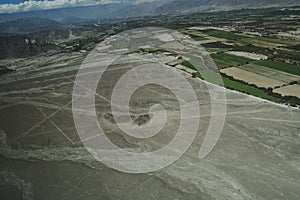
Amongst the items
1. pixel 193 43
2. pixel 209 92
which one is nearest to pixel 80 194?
pixel 209 92

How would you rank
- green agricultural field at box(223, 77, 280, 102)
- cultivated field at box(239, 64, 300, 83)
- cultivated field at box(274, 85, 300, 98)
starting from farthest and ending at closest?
cultivated field at box(239, 64, 300, 83) → green agricultural field at box(223, 77, 280, 102) → cultivated field at box(274, 85, 300, 98)

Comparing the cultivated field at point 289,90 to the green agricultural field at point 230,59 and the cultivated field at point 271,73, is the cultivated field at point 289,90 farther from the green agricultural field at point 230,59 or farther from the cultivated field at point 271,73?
the green agricultural field at point 230,59

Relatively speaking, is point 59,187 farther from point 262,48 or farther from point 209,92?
point 262,48

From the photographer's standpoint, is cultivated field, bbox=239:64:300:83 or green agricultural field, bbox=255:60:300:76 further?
green agricultural field, bbox=255:60:300:76

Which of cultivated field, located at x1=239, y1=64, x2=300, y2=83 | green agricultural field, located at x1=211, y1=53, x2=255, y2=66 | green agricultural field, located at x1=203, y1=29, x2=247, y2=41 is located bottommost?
green agricultural field, located at x1=203, y1=29, x2=247, y2=41

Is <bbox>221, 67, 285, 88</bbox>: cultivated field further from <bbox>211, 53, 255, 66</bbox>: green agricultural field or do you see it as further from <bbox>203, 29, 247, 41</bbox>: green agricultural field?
<bbox>203, 29, 247, 41</bbox>: green agricultural field

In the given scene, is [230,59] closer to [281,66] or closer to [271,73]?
[281,66]

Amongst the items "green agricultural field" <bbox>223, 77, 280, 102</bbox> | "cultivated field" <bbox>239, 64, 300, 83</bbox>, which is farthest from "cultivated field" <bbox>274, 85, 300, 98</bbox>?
"cultivated field" <bbox>239, 64, 300, 83</bbox>

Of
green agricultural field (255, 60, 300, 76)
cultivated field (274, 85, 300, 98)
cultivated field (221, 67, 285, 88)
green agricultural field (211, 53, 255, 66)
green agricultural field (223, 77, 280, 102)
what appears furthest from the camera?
green agricultural field (211, 53, 255, 66)

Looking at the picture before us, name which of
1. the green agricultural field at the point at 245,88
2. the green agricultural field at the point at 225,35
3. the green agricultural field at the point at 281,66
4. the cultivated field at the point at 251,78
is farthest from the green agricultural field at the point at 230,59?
the green agricultural field at the point at 225,35
